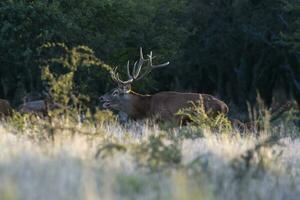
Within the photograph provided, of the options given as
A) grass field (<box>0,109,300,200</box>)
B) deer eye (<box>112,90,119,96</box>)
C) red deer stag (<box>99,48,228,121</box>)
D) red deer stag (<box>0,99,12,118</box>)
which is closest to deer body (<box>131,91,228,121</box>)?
red deer stag (<box>99,48,228,121</box>)

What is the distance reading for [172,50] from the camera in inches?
1163

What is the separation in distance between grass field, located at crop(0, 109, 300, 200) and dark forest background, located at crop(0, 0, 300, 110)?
126cm

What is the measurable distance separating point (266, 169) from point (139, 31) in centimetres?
2028

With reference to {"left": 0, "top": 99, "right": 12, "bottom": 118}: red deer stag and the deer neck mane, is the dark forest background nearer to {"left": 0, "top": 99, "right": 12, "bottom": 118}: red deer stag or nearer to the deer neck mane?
{"left": 0, "top": 99, "right": 12, "bottom": 118}: red deer stag

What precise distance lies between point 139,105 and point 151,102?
42cm

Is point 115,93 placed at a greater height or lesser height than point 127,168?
greater

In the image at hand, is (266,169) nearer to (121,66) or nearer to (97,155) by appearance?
(97,155)

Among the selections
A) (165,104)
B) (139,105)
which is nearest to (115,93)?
(139,105)

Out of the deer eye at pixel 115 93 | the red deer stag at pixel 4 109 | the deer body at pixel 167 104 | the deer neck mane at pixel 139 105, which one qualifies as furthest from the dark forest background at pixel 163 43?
the deer body at pixel 167 104

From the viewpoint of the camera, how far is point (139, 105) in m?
19.5


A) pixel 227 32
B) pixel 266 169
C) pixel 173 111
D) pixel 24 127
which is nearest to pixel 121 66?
pixel 173 111

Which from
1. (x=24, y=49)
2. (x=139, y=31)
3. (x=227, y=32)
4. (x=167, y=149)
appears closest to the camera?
(x=167, y=149)

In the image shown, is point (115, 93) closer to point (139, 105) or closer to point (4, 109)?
point (139, 105)

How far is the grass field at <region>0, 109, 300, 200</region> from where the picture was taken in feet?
24.3
